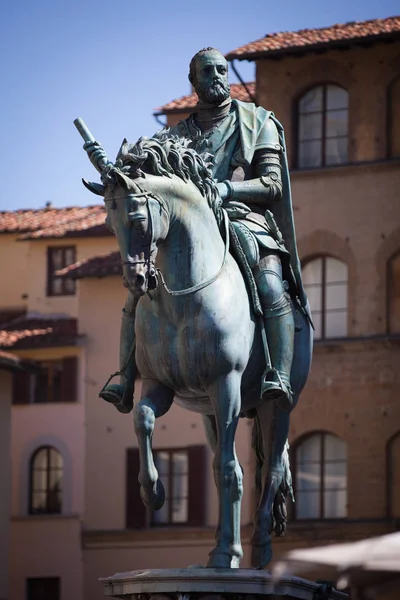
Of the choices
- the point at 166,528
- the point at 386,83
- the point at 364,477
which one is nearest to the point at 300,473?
the point at 364,477

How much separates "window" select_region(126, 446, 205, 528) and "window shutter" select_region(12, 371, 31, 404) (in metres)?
4.22

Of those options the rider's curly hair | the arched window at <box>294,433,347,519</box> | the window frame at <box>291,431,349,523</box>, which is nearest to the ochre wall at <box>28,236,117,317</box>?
the window frame at <box>291,431,349,523</box>

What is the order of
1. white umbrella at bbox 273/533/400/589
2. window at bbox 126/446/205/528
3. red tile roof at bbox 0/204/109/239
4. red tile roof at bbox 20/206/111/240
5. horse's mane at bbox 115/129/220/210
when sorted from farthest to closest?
red tile roof at bbox 0/204/109/239
red tile roof at bbox 20/206/111/240
window at bbox 126/446/205/528
horse's mane at bbox 115/129/220/210
white umbrella at bbox 273/533/400/589

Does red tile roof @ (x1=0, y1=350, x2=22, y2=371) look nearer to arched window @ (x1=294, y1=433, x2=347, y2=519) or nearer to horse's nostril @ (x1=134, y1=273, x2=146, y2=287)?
arched window @ (x1=294, y1=433, x2=347, y2=519)

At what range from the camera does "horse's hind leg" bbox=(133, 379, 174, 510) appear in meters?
17.8

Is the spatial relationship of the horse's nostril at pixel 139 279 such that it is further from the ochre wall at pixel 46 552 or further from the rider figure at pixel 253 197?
the ochre wall at pixel 46 552

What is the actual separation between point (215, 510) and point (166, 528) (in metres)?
1.72

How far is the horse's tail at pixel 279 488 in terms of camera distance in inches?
744

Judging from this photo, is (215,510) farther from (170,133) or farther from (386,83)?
(170,133)

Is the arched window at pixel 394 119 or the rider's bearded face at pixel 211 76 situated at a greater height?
the arched window at pixel 394 119

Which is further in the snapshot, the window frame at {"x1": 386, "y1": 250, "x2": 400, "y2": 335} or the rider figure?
the window frame at {"x1": 386, "y1": 250, "x2": 400, "y2": 335}

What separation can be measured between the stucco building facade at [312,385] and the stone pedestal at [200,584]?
34.5 metres

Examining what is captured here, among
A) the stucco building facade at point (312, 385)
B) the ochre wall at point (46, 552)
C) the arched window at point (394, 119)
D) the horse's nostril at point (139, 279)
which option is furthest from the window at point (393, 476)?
the horse's nostril at point (139, 279)

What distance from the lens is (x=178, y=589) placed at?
17297mm
